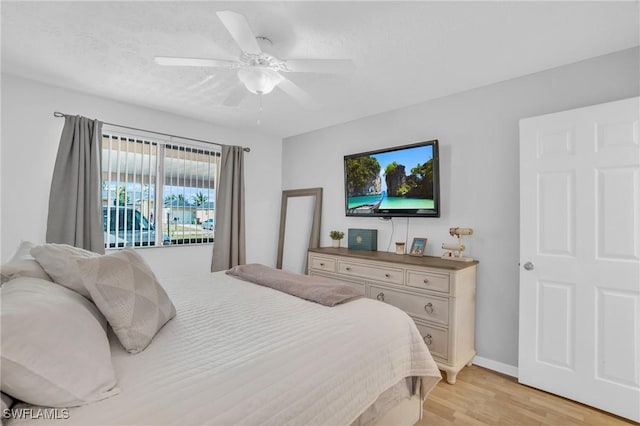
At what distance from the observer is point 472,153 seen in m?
2.84

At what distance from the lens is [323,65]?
185 centimetres

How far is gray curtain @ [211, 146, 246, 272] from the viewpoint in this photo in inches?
155

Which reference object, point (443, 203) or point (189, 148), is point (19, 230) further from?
point (443, 203)

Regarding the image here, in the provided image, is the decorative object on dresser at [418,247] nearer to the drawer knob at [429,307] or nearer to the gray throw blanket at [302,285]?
the drawer knob at [429,307]

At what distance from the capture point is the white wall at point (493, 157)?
231cm

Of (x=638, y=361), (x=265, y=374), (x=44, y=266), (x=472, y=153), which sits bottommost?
(x=638, y=361)

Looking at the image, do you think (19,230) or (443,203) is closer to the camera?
(19,230)

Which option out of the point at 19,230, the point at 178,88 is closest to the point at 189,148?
the point at 178,88

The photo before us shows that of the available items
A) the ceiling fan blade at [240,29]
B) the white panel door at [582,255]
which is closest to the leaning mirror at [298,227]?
the white panel door at [582,255]

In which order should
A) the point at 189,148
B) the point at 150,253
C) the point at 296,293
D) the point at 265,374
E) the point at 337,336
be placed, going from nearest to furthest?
1. the point at 265,374
2. the point at 337,336
3. the point at 296,293
4. the point at 150,253
5. the point at 189,148

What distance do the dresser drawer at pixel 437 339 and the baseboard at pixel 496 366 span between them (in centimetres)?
51

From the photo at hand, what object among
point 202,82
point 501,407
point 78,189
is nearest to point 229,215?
point 78,189

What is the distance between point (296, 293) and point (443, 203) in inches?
70.8

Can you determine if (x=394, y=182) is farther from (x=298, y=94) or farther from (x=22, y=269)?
(x=22, y=269)
